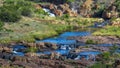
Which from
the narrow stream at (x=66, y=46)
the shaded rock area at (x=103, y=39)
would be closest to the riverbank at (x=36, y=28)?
the narrow stream at (x=66, y=46)

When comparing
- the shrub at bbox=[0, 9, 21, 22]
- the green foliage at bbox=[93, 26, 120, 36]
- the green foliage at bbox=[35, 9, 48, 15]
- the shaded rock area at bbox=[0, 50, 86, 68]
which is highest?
the shaded rock area at bbox=[0, 50, 86, 68]

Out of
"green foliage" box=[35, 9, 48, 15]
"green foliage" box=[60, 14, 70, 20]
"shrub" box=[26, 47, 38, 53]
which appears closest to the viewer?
"shrub" box=[26, 47, 38, 53]

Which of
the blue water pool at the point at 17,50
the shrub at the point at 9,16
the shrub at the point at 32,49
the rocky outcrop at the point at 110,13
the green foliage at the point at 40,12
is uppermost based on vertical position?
the shrub at the point at 9,16

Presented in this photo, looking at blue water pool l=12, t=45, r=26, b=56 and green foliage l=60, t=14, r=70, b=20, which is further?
green foliage l=60, t=14, r=70, b=20

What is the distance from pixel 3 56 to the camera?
8719 centimetres

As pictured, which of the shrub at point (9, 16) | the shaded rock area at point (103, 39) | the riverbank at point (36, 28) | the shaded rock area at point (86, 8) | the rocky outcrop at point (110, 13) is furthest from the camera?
the shaded rock area at point (86, 8)

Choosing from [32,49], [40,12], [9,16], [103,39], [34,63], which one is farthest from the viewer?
[40,12]

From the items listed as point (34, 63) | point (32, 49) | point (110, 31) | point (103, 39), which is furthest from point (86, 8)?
point (34, 63)

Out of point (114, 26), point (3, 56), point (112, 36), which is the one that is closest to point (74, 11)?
point (114, 26)

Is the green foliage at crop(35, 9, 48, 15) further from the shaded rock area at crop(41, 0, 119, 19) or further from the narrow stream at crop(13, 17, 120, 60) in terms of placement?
the narrow stream at crop(13, 17, 120, 60)

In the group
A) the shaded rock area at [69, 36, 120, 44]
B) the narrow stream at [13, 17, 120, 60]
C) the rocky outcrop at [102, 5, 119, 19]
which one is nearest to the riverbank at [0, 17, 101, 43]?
the narrow stream at [13, 17, 120, 60]

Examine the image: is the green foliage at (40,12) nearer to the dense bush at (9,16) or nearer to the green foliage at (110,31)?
the dense bush at (9,16)

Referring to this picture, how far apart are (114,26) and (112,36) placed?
1803 cm

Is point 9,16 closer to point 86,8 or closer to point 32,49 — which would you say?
point 32,49
